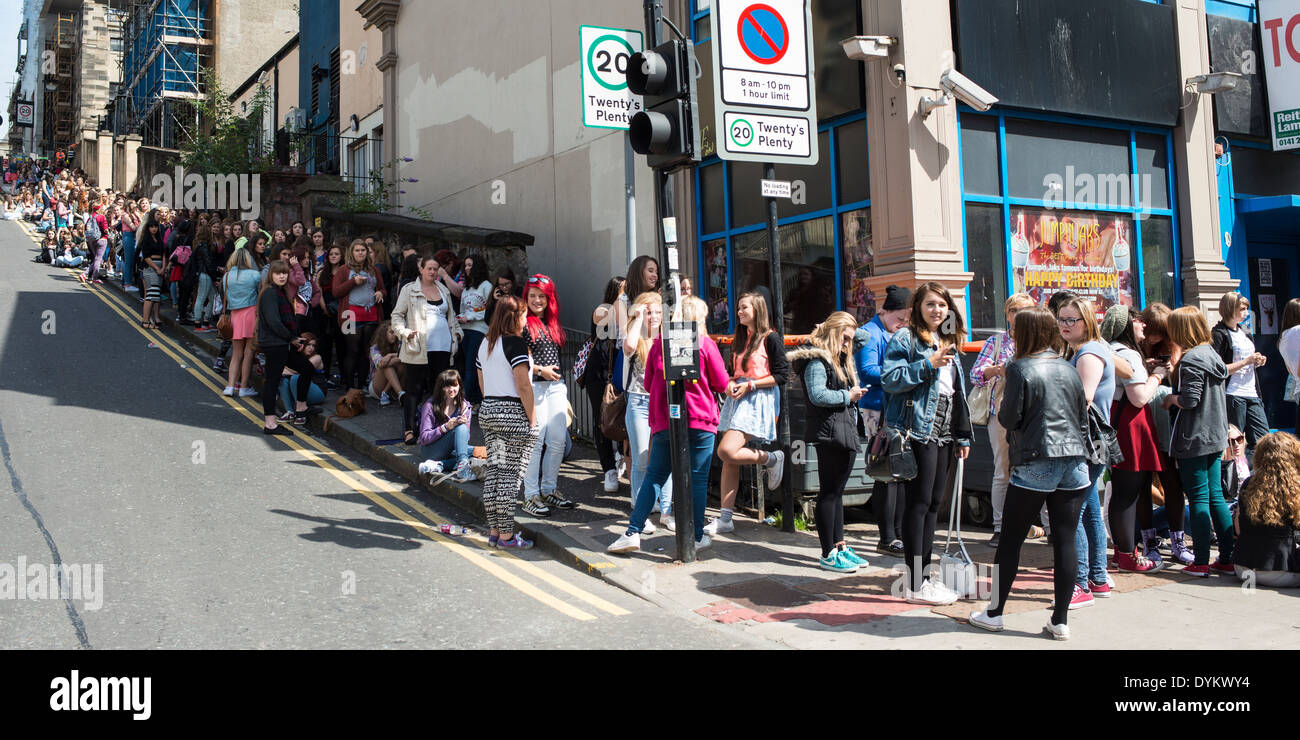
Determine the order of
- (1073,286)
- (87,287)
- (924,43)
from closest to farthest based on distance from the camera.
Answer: (924,43), (1073,286), (87,287)

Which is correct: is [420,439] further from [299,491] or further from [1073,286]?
[1073,286]

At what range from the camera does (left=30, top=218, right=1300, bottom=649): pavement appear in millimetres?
5371

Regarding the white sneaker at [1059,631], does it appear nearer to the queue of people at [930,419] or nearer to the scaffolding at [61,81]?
the queue of people at [930,419]

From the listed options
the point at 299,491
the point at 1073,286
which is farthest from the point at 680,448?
the point at 1073,286

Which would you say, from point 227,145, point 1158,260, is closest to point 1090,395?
point 1158,260

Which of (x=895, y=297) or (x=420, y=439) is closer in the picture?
(x=895, y=297)

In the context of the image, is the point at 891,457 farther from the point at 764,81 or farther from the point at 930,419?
the point at 764,81

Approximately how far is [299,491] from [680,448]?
3.62m

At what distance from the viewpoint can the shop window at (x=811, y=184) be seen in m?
11.0

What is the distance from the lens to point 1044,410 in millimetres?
5219

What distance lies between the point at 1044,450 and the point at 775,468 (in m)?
2.68

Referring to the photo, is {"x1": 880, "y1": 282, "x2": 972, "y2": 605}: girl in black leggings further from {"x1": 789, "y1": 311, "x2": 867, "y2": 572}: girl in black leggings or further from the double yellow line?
the double yellow line

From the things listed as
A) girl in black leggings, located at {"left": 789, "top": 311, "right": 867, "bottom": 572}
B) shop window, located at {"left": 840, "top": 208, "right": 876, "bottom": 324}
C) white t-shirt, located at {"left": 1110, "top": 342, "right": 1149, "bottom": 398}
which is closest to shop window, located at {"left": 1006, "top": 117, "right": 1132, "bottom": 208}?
shop window, located at {"left": 840, "top": 208, "right": 876, "bottom": 324}

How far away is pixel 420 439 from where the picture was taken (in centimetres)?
912
